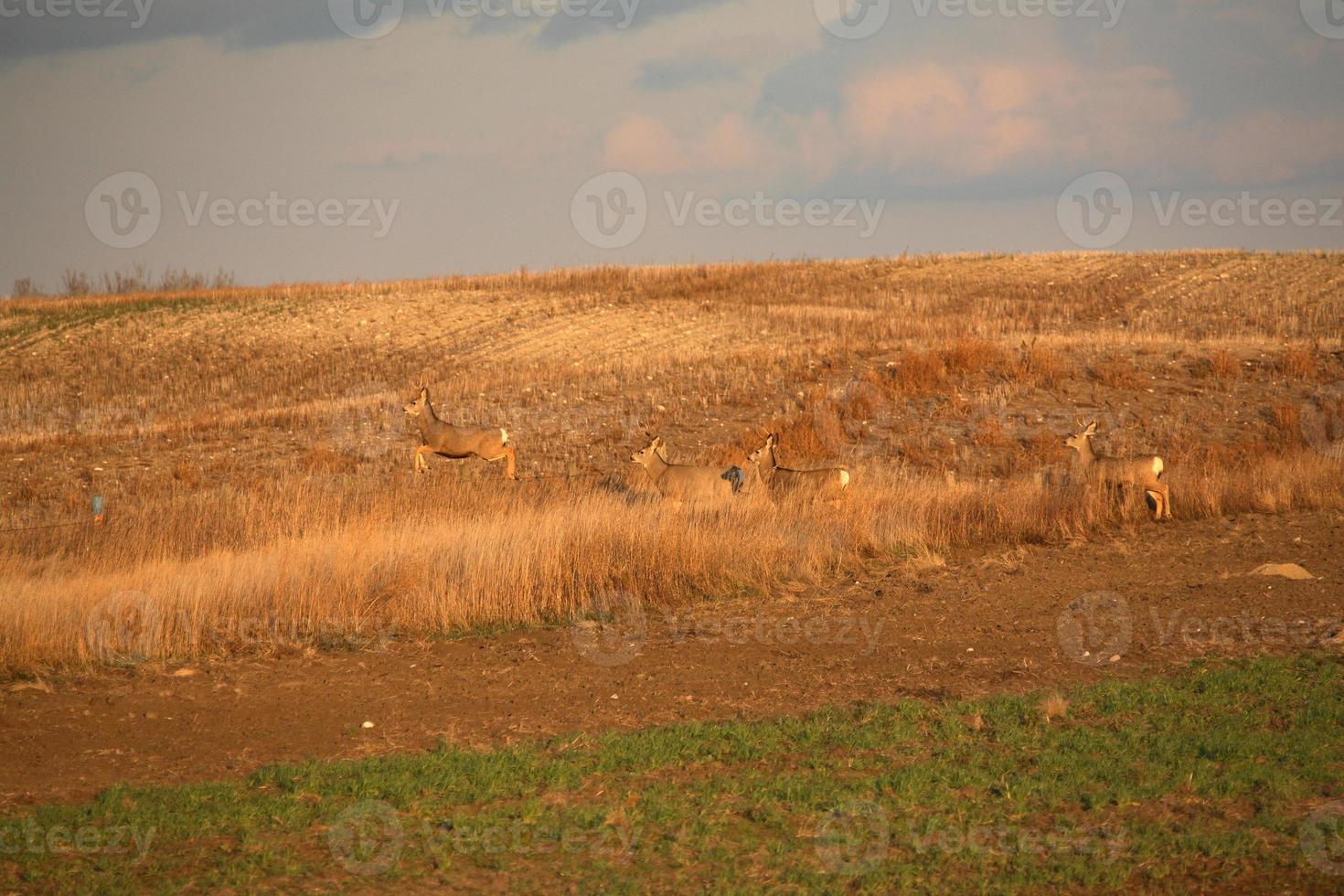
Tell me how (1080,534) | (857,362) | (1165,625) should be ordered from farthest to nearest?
(857,362)
(1080,534)
(1165,625)

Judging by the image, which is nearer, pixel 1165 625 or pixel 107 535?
pixel 1165 625

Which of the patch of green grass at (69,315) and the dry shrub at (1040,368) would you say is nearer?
the dry shrub at (1040,368)

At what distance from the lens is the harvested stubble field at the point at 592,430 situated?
42.7 ft

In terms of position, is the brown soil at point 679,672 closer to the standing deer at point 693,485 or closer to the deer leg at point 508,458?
the standing deer at point 693,485

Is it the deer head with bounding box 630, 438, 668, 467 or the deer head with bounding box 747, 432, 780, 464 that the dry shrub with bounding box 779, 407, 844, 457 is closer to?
the deer head with bounding box 747, 432, 780, 464

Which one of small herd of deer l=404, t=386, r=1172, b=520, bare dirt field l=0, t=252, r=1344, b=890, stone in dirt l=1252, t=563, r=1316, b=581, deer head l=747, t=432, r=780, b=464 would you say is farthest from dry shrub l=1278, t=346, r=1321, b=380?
stone in dirt l=1252, t=563, r=1316, b=581

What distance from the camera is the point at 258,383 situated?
37375mm

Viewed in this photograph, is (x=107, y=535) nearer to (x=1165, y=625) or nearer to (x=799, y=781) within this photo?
(x=799, y=781)

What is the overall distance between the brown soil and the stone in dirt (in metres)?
0.18

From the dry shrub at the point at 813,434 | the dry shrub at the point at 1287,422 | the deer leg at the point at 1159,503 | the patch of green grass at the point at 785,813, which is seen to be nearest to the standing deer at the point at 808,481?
the deer leg at the point at 1159,503

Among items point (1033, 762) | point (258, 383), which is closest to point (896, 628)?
point (1033, 762)

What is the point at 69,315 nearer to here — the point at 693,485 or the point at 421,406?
the point at 421,406

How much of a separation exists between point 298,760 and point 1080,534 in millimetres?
10399

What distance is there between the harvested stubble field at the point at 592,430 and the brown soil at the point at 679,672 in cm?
90
